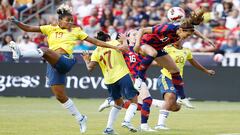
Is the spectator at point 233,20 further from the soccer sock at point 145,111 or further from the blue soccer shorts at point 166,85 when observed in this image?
the soccer sock at point 145,111

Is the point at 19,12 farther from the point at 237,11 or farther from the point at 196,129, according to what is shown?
the point at 196,129

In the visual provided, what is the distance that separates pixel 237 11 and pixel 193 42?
2.02 m

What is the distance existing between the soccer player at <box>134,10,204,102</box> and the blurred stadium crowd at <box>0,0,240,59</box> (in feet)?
37.2

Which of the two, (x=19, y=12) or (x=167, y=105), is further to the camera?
(x=19, y=12)

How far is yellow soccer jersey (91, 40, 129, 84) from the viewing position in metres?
16.4

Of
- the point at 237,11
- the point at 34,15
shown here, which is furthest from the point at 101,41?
the point at 34,15

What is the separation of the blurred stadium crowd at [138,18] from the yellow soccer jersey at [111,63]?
12.5 m

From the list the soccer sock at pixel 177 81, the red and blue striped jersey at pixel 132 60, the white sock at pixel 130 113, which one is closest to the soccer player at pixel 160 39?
the soccer sock at pixel 177 81

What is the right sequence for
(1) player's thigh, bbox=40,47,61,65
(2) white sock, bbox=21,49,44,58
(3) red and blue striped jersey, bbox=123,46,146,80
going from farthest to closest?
1. (3) red and blue striped jersey, bbox=123,46,146,80
2. (1) player's thigh, bbox=40,47,61,65
3. (2) white sock, bbox=21,49,44,58

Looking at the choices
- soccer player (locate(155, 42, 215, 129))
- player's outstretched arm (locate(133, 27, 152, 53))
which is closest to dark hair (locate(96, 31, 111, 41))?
player's outstretched arm (locate(133, 27, 152, 53))

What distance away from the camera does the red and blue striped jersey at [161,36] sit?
16.9m

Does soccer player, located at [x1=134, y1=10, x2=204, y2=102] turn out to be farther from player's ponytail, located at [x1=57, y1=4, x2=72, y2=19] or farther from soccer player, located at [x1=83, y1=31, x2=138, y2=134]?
player's ponytail, located at [x1=57, y1=4, x2=72, y2=19]

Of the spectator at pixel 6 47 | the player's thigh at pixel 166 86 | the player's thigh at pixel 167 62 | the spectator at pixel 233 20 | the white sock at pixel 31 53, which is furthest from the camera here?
the spectator at pixel 233 20

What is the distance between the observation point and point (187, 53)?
19453 mm
